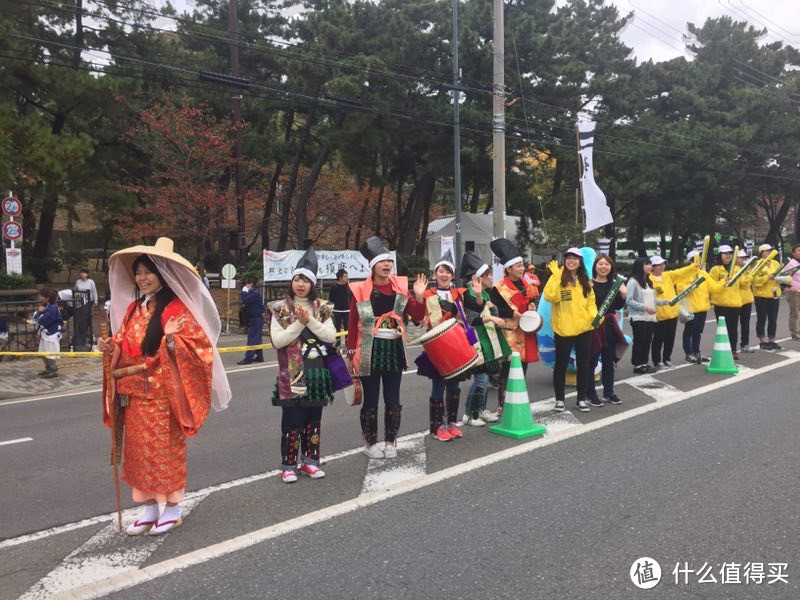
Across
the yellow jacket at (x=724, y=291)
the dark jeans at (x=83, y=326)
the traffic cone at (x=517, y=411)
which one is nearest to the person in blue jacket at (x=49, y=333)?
the dark jeans at (x=83, y=326)

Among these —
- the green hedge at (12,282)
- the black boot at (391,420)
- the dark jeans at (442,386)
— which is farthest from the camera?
the green hedge at (12,282)

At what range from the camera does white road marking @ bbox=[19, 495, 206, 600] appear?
335 cm

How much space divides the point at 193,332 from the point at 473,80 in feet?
72.4

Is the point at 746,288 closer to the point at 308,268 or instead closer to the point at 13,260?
the point at 308,268

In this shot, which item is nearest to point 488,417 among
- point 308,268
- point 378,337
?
point 378,337

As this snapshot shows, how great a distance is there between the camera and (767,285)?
11617 millimetres

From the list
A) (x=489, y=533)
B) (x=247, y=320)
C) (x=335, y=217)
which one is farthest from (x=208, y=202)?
(x=489, y=533)

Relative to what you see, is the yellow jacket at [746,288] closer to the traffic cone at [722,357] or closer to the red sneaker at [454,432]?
the traffic cone at [722,357]

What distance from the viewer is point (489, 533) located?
390cm

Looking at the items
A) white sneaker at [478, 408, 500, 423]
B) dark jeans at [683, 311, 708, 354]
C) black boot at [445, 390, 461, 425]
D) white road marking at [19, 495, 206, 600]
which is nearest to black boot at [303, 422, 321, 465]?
white road marking at [19, 495, 206, 600]

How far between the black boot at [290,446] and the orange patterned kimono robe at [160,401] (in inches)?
40.3

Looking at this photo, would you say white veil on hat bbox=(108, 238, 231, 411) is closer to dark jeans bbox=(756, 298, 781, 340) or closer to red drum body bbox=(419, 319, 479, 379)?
red drum body bbox=(419, 319, 479, 379)

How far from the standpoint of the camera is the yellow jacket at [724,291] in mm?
10445

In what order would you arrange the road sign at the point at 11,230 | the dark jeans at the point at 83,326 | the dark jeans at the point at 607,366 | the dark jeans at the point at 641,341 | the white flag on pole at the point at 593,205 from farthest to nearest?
the white flag on pole at the point at 593,205, the road sign at the point at 11,230, the dark jeans at the point at 83,326, the dark jeans at the point at 641,341, the dark jeans at the point at 607,366
